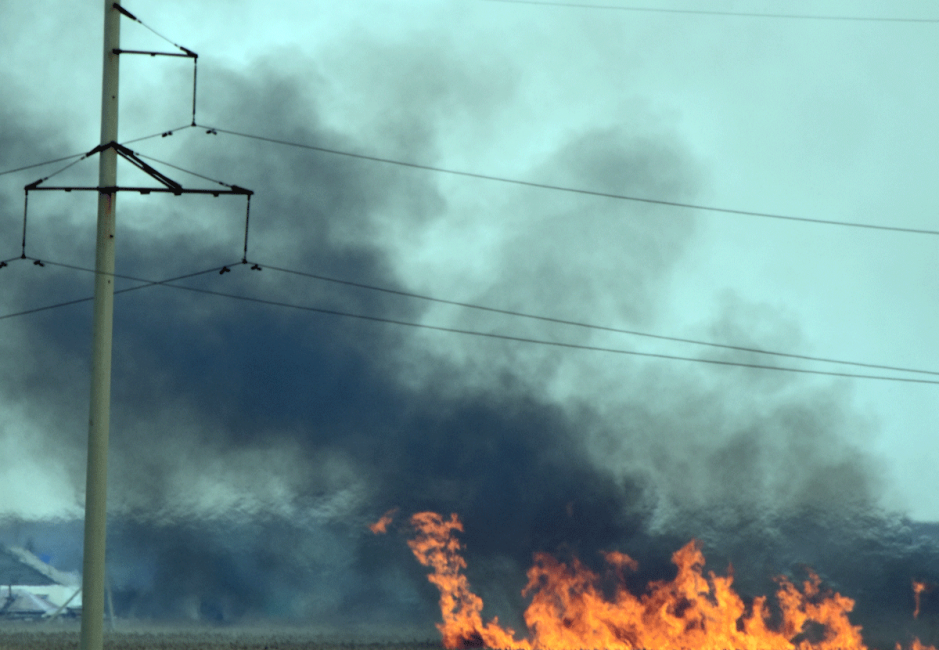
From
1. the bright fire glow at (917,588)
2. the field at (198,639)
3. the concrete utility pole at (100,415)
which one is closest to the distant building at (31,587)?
the field at (198,639)

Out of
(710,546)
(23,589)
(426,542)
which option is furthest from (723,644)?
(23,589)

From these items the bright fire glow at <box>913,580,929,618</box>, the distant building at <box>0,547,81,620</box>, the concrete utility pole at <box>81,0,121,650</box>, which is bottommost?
the distant building at <box>0,547,81,620</box>

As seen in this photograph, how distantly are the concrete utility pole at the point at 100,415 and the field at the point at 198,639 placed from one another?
26624 mm

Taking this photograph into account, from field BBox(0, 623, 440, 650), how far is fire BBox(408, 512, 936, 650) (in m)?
4.59

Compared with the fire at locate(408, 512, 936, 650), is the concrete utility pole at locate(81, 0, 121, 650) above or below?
above

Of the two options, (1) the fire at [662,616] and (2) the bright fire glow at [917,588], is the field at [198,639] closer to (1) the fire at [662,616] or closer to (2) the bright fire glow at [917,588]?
(1) the fire at [662,616]

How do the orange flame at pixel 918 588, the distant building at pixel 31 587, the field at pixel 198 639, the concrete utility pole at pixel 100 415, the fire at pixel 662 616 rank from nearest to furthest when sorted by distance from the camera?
1. the concrete utility pole at pixel 100 415
2. the field at pixel 198 639
3. the fire at pixel 662 616
4. the orange flame at pixel 918 588
5. the distant building at pixel 31 587

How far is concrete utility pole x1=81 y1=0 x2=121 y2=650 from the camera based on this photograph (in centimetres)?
1878

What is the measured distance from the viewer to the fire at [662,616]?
46.9 metres

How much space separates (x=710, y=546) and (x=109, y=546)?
3991 centimetres

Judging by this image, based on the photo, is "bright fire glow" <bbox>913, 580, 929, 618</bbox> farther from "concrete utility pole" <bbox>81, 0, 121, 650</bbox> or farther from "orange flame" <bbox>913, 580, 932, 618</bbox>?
"concrete utility pole" <bbox>81, 0, 121, 650</bbox>

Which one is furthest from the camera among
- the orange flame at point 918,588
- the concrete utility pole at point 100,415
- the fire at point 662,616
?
the orange flame at point 918,588

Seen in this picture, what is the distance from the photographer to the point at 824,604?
52000mm

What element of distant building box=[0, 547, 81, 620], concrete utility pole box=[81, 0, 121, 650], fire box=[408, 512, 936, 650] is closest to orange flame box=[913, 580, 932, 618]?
fire box=[408, 512, 936, 650]
